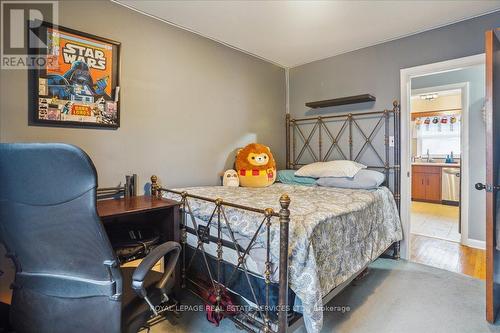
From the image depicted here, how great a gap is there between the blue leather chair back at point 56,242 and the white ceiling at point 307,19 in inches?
73.1

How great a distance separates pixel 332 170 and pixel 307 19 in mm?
1497

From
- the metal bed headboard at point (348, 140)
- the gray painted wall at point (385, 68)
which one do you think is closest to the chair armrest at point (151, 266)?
the metal bed headboard at point (348, 140)

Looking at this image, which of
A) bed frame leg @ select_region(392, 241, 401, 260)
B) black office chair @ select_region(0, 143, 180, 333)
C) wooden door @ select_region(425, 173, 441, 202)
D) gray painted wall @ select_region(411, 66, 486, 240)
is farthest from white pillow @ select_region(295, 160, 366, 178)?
wooden door @ select_region(425, 173, 441, 202)

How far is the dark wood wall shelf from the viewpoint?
2976 mm

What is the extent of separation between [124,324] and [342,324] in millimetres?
1400

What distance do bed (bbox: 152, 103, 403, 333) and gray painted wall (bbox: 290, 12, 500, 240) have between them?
4.25ft

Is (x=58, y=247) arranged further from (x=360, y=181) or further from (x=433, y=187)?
(x=433, y=187)

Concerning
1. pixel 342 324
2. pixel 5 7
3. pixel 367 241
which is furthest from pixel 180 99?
pixel 342 324

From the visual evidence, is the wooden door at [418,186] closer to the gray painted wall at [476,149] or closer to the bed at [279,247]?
the gray painted wall at [476,149]

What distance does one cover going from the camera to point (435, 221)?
4.41 metres

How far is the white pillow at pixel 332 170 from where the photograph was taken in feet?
9.04

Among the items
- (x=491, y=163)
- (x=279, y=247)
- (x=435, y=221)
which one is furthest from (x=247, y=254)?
(x=435, y=221)

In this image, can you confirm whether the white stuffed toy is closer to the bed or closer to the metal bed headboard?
the bed

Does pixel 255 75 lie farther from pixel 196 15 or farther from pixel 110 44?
pixel 110 44
